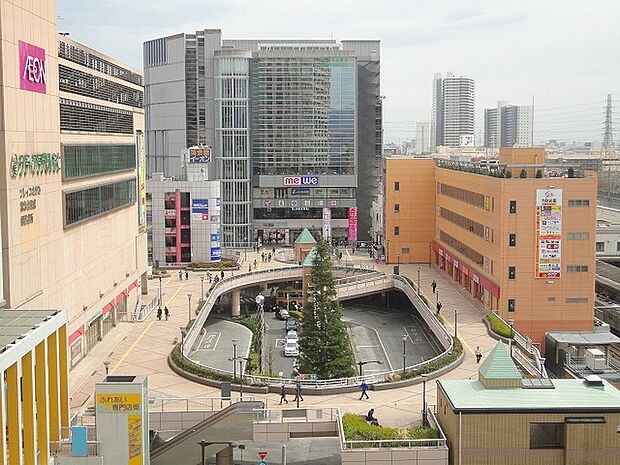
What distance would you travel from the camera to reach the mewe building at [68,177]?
31359mm

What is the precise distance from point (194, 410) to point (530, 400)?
1240 cm

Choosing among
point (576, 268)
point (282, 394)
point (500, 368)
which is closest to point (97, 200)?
point (282, 394)

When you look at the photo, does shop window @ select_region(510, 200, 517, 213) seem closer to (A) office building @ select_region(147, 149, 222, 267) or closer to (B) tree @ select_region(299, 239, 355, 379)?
(B) tree @ select_region(299, 239, 355, 379)

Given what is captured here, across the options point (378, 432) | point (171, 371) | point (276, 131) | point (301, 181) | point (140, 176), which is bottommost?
point (171, 371)

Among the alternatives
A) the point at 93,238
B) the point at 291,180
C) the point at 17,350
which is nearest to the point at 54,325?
the point at 17,350

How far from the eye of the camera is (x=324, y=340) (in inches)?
1654

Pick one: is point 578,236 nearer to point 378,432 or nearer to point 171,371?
point 171,371

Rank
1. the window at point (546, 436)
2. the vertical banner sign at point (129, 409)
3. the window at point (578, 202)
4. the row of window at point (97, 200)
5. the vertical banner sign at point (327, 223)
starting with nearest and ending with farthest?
the vertical banner sign at point (129, 409) → the window at point (546, 436) → the row of window at point (97, 200) → the window at point (578, 202) → the vertical banner sign at point (327, 223)

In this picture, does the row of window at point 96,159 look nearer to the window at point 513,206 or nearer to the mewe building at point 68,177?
the mewe building at point 68,177

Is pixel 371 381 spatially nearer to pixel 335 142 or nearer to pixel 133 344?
pixel 133 344

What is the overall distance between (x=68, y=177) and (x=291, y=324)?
26.8 m

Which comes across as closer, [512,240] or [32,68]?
[32,68]

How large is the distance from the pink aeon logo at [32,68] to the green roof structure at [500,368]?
66.8ft

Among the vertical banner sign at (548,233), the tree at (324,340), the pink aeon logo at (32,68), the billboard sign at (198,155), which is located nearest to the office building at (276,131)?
the billboard sign at (198,155)
